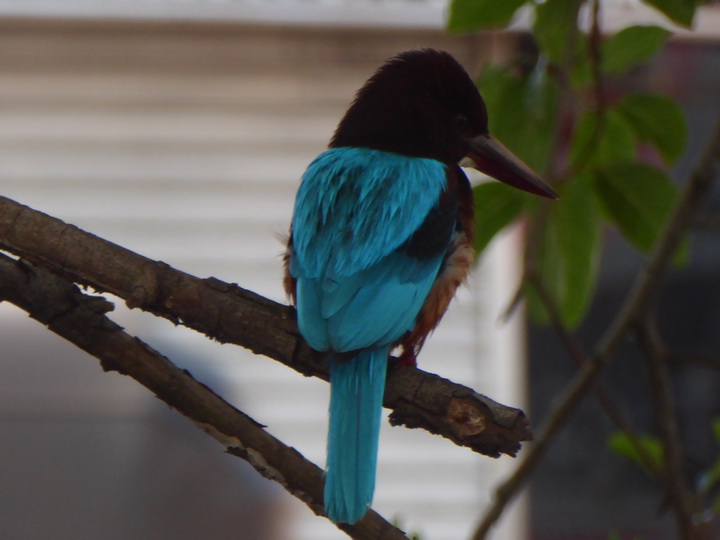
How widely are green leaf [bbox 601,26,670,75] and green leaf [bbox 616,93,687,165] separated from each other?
3.7 inches

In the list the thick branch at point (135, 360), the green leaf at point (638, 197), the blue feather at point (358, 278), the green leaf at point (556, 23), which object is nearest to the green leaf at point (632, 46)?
the green leaf at point (556, 23)

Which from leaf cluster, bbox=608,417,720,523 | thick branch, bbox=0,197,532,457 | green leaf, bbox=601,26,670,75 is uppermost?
green leaf, bbox=601,26,670,75

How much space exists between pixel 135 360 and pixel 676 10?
1.18 m

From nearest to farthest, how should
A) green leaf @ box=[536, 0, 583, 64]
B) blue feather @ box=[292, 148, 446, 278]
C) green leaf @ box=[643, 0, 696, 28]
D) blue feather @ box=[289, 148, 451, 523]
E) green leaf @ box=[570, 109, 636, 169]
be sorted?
blue feather @ box=[289, 148, 451, 523], blue feather @ box=[292, 148, 446, 278], green leaf @ box=[643, 0, 696, 28], green leaf @ box=[536, 0, 583, 64], green leaf @ box=[570, 109, 636, 169]

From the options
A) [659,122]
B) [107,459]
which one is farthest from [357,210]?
[107,459]

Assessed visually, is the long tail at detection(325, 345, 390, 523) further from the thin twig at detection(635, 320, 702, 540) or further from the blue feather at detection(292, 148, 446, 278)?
the thin twig at detection(635, 320, 702, 540)

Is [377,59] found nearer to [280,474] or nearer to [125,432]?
[125,432]

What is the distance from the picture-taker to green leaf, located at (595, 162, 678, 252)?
2240 millimetres

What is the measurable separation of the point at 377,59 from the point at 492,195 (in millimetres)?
2666

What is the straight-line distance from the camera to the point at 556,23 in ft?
6.88

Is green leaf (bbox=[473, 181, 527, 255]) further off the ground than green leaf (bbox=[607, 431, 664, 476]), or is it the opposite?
green leaf (bbox=[473, 181, 527, 255])

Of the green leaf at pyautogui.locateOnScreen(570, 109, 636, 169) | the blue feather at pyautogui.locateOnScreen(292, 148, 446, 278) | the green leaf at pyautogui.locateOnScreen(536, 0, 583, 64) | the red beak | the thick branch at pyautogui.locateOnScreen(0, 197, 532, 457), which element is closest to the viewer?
the thick branch at pyautogui.locateOnScreen(0, 197, 532, 457)

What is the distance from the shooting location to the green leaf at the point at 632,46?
2.20 metres

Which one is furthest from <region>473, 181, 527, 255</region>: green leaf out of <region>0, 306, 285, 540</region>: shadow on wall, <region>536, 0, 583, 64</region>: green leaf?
<region>0, 306, 285, 540</region>: shadow on wall
